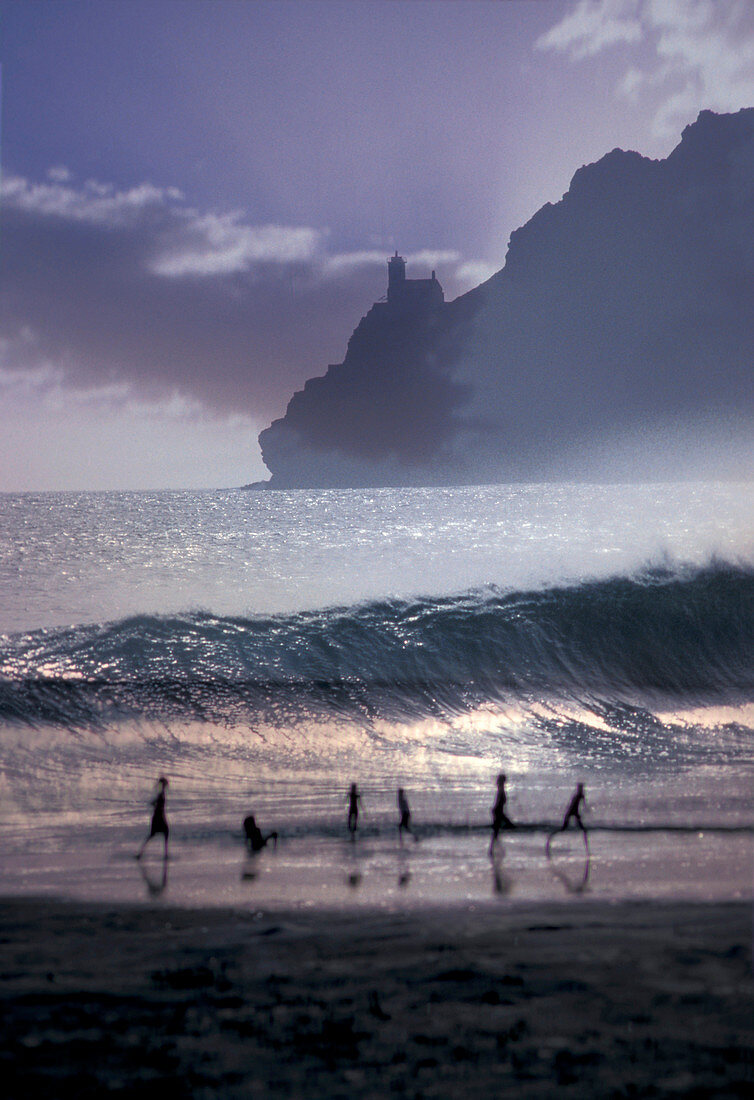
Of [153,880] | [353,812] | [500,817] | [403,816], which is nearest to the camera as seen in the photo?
[153,880]

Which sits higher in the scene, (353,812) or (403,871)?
(353,812)

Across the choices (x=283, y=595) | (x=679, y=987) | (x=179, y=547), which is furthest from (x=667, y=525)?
(x=679, y=987)

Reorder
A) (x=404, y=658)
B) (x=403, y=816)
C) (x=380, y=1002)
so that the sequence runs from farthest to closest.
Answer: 1. (x=404, y=658)
2. (x=403, y=816)
3. (x=380, y=1002)

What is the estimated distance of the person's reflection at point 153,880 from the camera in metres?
10.1

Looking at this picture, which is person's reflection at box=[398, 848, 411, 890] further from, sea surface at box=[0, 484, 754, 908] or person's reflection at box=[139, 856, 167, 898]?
person's reflection at box=[139, 856, 167, 898]

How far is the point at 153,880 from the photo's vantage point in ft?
34.7

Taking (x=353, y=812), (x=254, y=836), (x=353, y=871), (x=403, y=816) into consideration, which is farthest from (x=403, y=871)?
(x=353, y=812)

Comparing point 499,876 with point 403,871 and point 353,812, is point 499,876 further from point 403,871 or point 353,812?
point 353,812

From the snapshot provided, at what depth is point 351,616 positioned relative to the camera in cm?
3588

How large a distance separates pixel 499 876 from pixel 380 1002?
4125 millimetres

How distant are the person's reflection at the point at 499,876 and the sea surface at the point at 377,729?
50 mm

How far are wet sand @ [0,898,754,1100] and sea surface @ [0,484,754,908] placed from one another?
1030 mm

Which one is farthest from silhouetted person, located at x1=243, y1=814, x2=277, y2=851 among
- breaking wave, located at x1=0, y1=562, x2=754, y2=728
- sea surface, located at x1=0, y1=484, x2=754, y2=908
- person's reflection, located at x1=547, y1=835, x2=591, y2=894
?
breaking wave, located at x1=0, y1=562, x2=754, y2=728

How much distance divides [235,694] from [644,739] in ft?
37.0
